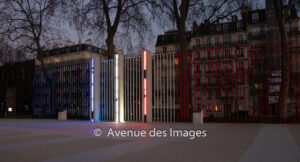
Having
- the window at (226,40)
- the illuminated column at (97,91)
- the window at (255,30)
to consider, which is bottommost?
the illuminated column at (97,91)

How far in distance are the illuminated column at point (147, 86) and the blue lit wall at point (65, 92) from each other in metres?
4.57

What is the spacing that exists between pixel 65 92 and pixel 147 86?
7.62 m

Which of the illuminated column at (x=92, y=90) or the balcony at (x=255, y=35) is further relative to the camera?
the balcony at (x=255, y=35)

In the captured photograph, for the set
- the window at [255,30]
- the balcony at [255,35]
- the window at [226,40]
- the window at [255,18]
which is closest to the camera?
the balcony at [255,35]

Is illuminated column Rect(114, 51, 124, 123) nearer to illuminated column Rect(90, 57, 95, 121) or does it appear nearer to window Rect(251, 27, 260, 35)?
illuminated column Rect(90, 57, 95, 121)

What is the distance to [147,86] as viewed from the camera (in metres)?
14.8

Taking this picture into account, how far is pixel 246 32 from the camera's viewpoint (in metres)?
43.1

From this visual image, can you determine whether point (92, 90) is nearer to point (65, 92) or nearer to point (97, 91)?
point (97, 91)

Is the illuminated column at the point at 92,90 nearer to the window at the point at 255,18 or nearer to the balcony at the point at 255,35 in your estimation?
the balcony at the point at 255,35

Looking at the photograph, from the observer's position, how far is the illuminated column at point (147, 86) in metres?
14.7

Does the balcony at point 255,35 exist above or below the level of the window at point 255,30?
below

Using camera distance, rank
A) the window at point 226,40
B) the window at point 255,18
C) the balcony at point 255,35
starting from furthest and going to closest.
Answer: the window at point 226,40 < the window at point 255,18 < the balcony at point 255,35

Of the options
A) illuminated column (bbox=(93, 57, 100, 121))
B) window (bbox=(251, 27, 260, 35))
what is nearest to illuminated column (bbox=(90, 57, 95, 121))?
illuminated column (bbox=(93, 57, 100, 121))

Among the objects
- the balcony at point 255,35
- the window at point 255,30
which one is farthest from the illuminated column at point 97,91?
the window at point 255,30
